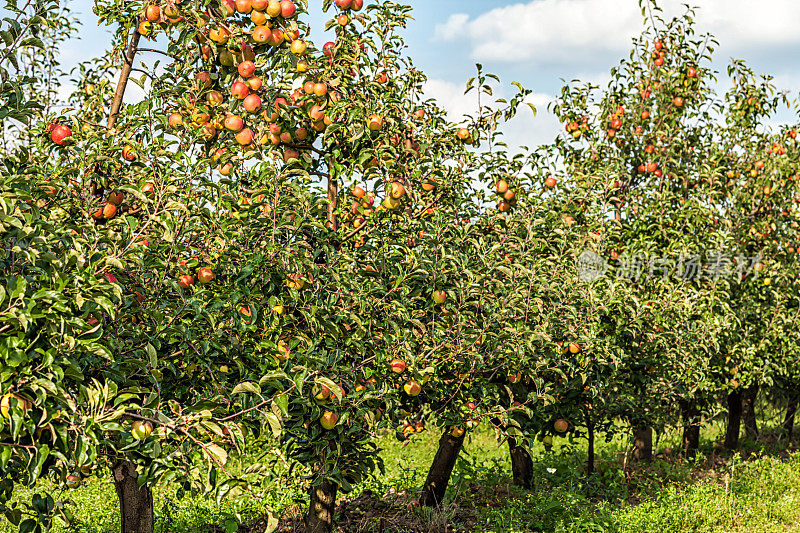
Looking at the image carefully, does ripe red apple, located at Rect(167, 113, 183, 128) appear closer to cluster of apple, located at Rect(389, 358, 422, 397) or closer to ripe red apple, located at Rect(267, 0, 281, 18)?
ripe red apple, located at Rect(267, 0, 281, 18)

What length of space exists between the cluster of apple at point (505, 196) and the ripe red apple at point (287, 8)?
2.21 meters

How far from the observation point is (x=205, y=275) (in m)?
3.56

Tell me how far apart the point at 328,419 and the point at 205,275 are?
99cm

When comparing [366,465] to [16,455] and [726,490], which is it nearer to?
[16,455]

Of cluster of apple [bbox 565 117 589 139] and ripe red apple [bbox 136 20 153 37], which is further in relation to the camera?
cluster of apple [bbox 565 117 589 139]

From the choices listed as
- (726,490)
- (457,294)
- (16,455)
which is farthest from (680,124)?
(16,455)

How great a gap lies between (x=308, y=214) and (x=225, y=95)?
1.03 metres

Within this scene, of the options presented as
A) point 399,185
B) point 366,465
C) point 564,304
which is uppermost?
point 399,185

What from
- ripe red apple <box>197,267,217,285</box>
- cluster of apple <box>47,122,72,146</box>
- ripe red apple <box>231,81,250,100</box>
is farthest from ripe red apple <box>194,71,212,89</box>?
ripe red apple <box>197,267,217,285</box>

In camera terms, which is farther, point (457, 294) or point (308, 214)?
point (457, 294)

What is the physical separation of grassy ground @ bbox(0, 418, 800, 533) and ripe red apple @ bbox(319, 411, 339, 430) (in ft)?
6.23

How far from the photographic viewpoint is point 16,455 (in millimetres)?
2420

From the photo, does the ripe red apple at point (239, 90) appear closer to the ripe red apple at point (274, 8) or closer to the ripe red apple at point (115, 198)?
the ripe red apple at point (274, 8)

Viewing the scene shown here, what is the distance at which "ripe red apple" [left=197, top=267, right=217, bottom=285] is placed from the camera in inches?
140
